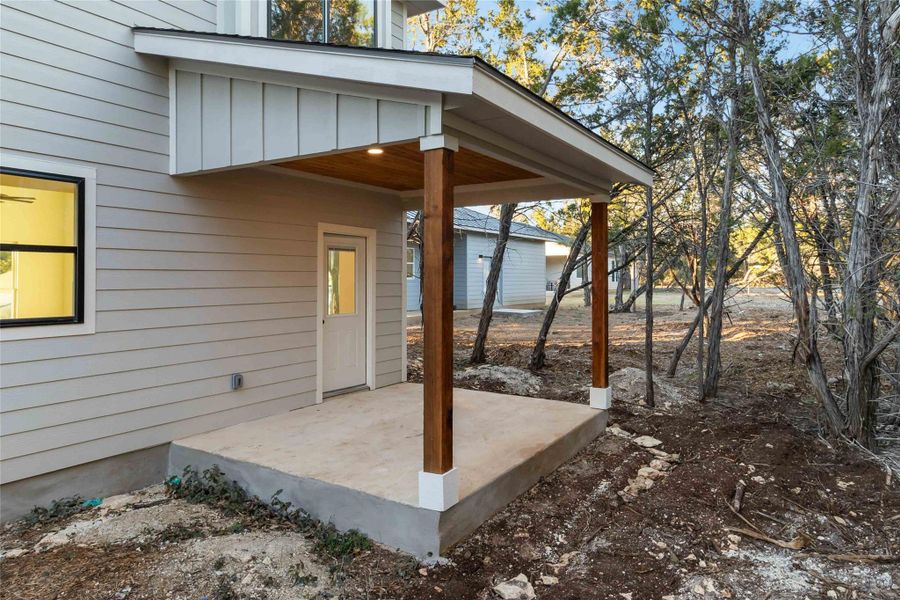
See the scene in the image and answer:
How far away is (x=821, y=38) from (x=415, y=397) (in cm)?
522

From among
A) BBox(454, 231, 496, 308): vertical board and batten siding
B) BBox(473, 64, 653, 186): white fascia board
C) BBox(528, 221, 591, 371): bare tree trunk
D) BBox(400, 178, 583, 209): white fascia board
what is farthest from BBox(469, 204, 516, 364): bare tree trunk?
BBox(454, 231, 496, 308): vertical board and batten siding

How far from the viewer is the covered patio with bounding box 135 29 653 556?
3051 millimetres

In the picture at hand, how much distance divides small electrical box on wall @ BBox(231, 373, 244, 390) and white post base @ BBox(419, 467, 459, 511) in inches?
90.5

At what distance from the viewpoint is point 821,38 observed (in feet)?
17.0

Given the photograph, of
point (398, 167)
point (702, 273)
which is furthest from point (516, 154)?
point (702, 273)

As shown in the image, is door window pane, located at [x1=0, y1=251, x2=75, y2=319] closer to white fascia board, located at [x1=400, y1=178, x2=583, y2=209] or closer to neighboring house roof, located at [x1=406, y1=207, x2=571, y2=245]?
white fascia board, located at [x1=400, y1=178, x2=583, y2=209]

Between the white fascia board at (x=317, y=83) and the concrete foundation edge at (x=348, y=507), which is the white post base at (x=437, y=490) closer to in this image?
the concrete foundation edge at (x=348, y=507)

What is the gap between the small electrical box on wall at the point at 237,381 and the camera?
15.3 ft

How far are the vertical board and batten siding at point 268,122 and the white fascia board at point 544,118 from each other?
38 centimetres

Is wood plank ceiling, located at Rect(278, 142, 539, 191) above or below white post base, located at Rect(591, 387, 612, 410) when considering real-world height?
above

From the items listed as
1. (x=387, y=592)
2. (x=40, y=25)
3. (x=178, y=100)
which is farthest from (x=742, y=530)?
(x=40, y=25)

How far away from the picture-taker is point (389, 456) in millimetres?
3916

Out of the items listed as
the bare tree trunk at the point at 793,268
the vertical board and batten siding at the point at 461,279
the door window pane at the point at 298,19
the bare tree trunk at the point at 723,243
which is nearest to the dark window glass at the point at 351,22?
the door window pane at the point at 298,19

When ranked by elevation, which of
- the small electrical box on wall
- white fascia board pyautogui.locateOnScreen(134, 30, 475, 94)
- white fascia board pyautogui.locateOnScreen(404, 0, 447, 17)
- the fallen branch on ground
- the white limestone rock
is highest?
white fascia board pyautogui.locateOnScreen(404, 0, 447, 17)
